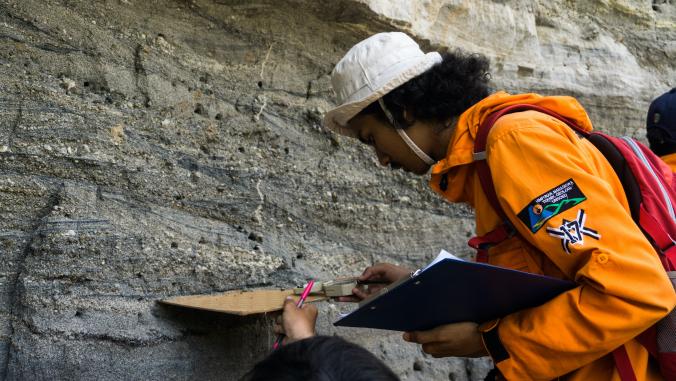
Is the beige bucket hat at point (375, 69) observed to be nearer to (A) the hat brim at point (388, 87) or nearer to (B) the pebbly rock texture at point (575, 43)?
(A) the hat brim at point (388, 87)

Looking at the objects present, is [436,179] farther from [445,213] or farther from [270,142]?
[445,213]

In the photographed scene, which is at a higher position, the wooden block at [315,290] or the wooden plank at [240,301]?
the wooden block at [315,290]

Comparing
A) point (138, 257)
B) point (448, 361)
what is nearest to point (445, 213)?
point (448, 361)

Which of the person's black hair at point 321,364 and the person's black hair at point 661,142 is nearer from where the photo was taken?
the person's black hair at point 321,364

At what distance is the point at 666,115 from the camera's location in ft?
9.20

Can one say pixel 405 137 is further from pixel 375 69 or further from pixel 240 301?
pixel 240 301

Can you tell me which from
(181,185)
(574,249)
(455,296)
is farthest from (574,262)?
(181,185)

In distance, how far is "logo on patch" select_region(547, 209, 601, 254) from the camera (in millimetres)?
1602

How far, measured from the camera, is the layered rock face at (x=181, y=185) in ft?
7.61

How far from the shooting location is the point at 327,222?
120 inches

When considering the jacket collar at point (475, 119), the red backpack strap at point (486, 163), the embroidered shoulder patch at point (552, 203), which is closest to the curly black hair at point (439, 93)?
the jacket collar at point (475, 119)

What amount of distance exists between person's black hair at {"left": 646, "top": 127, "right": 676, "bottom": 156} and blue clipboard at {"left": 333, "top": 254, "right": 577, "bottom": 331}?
1.37m

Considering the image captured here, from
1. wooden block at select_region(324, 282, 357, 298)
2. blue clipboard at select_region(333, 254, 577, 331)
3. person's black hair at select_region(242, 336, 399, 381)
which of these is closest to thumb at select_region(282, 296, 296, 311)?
wooden block at select_region(324, 282, 357, 298)

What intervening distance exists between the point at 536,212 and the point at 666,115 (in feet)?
4.89
